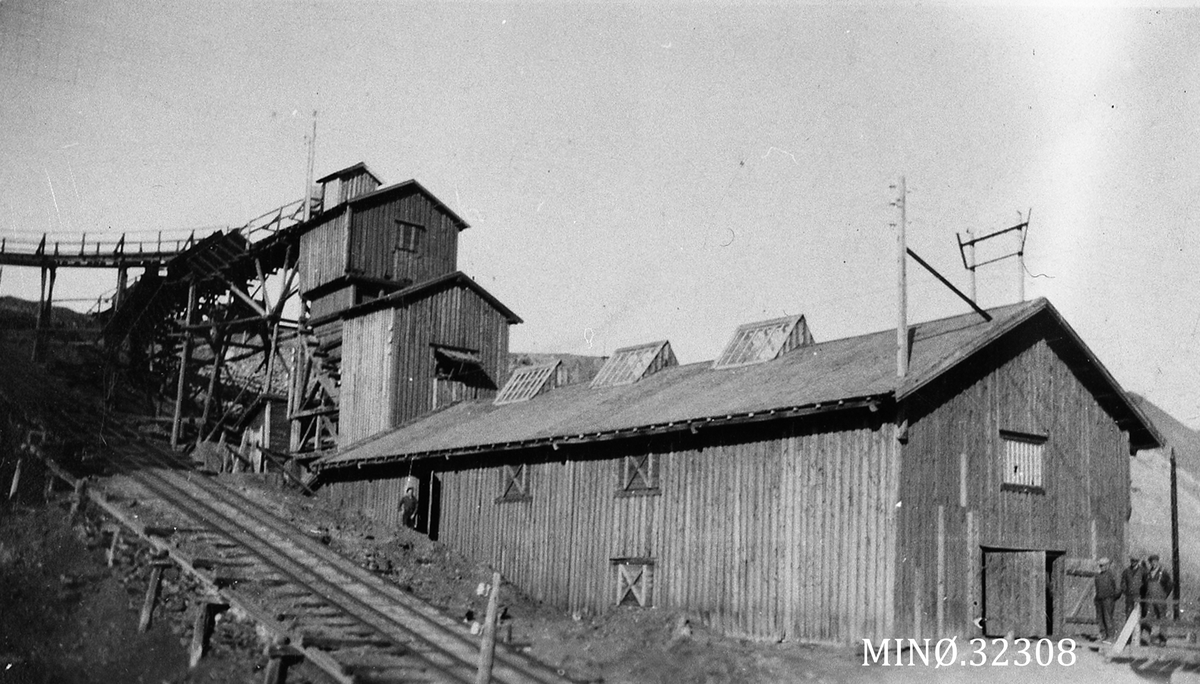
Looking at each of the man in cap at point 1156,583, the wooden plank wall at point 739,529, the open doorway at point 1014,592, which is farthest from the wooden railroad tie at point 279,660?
the man in cap at point 1156,583

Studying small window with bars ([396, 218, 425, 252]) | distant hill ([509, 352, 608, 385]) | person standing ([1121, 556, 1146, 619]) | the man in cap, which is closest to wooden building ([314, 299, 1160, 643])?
person standing ([1121, 556, 1146, 619])

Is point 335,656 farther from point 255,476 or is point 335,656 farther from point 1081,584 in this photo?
point 255,476

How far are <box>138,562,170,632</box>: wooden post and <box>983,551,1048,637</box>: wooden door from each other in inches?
630

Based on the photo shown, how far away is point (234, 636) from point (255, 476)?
18.2m

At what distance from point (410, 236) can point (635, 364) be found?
15.2 meters

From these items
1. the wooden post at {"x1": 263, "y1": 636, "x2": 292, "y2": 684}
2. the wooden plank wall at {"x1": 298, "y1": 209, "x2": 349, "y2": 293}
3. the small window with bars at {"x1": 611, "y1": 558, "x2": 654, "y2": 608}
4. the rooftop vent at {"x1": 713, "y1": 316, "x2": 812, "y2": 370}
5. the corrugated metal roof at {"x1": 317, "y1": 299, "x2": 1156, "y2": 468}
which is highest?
the wooden plank wall at {"x1": 298, "y1": 209, "x2": 349, "y2": 293}

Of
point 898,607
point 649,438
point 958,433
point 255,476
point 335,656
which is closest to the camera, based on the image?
point 335,656

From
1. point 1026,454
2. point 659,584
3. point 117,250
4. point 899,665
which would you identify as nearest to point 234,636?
point 659,584

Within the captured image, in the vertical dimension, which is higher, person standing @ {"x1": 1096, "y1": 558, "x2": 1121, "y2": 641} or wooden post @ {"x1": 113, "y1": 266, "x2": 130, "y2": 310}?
wooden post @ {"x1": 113, "y1": 266, "x2": 130, "y2": 310}

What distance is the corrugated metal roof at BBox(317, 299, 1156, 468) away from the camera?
2194 cm

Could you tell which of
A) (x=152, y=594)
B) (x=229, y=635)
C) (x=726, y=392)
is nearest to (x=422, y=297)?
(x=726, y=392)

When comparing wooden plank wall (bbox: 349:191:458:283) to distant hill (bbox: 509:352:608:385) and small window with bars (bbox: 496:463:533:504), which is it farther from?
distant hill (bbox: 509:352:608:385)

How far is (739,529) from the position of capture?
2314 centimetres

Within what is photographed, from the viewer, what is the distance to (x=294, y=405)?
45.1m
